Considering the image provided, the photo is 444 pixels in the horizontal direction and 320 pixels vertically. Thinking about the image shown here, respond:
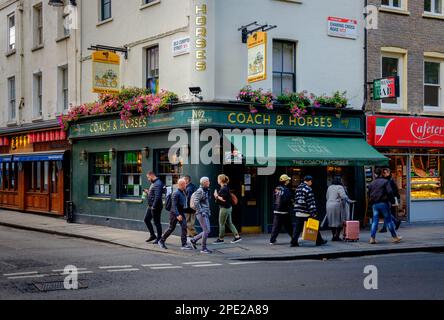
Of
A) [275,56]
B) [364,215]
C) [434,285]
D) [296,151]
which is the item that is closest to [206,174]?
[296,151]

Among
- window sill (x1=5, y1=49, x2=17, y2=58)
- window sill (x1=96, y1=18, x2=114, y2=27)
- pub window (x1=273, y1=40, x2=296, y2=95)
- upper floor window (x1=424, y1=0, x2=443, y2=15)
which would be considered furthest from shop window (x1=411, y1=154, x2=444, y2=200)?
window sill (x1=5, y1=49, x2=17, y2=58)

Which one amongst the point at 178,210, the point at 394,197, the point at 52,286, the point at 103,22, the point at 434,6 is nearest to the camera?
the point at 52,286

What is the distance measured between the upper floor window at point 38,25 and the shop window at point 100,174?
7.47 metres

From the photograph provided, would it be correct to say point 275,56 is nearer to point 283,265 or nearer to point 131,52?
point 131,52

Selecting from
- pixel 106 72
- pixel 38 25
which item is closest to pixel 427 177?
pixel 106 72

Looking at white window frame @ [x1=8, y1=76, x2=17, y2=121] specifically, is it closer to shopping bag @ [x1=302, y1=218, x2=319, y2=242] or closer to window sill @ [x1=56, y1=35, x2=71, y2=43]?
window sill @ [x1=56, y1=35, x2=71, y2=43]

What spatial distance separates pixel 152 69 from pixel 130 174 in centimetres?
359

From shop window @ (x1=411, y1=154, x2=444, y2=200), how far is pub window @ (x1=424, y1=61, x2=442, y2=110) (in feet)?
6.26

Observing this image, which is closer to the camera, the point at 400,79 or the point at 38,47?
the point at 400,79

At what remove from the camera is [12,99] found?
2847 centimetres

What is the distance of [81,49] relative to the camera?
22.6 m

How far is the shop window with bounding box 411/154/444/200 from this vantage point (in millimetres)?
21500

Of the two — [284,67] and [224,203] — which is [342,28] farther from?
[224,203]
